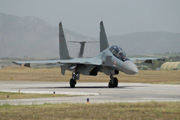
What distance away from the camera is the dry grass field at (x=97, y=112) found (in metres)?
16.5

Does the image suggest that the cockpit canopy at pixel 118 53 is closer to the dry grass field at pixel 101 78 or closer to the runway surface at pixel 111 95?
the runway surface at pixel 111 95

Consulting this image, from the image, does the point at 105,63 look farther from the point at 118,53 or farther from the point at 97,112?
the point at 97,112

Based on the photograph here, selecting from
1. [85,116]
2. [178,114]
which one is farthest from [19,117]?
[178,114]

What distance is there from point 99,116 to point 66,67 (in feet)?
81.8

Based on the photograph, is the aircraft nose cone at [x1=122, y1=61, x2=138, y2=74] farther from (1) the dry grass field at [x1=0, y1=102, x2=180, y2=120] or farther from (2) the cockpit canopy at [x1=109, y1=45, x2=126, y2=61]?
(1) the dry grass field at [x1=0, y1=102, x2=180, y2=120]

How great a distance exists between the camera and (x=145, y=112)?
1777cm

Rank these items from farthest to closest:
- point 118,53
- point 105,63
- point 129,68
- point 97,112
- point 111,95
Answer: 1. point 105,63
2. point 118,53
3. point 129,68
4. point 111,95
5. point 97,112

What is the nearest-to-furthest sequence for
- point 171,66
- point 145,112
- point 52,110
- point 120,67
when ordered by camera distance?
point 145,112 → point 52,110 → point 120,67 → point 171,66

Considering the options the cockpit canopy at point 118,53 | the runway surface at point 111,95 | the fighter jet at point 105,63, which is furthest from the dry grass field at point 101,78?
the runway surface at point 111,95

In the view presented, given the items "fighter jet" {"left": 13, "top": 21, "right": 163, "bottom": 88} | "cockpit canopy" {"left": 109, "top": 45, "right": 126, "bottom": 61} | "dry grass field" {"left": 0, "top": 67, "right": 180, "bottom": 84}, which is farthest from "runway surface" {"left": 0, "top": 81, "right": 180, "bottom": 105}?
"dry grass field" {"left": 0, "top": 67, "right": 180, "bottom": 84}

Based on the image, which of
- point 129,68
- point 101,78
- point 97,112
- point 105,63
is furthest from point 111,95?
point 101,78

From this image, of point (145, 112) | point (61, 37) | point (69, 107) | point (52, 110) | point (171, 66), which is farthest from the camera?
point (171, 66)

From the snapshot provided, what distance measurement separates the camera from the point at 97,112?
59.1 feet

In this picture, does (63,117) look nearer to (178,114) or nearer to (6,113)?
(6,113)
